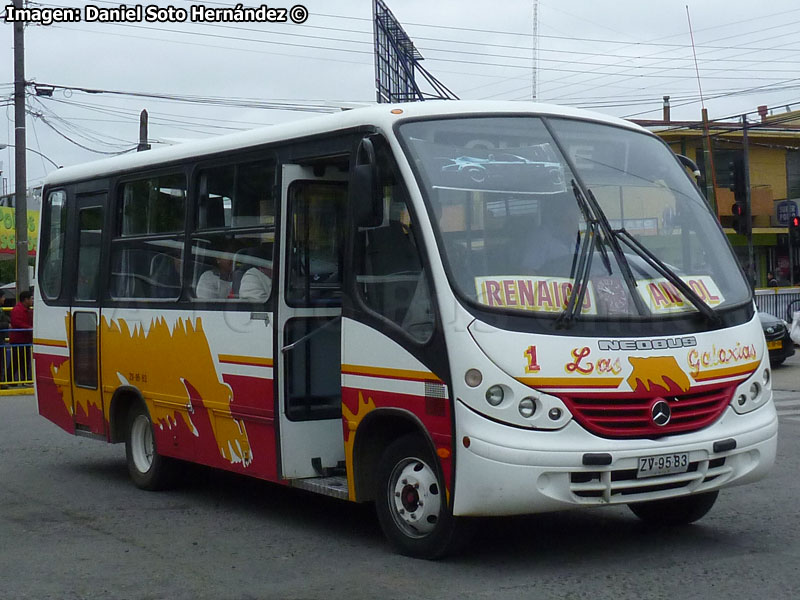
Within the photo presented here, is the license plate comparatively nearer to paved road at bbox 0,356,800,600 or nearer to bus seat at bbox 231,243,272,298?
paved road at bbox 0,356,800,600

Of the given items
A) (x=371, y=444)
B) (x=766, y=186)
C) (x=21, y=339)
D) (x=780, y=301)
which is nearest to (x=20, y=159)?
(x=21, y=339)

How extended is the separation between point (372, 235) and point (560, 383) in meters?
1.59

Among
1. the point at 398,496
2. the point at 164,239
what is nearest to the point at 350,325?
the point at 398,496

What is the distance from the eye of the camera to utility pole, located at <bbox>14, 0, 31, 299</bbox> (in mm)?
25172

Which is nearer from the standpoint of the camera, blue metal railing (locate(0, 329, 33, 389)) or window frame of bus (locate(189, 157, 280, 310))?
window frame of bus (locate(189, 157, 280, 310))

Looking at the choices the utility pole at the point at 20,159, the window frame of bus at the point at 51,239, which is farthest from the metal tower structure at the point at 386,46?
the window frame of bus at the point at 51,239

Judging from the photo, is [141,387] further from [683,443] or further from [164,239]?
[683,443]

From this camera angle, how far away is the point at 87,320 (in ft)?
34.9

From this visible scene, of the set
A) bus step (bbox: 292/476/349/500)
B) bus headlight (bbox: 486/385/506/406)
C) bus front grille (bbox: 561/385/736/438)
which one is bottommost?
bus step (bbox: 292/476/349/500)

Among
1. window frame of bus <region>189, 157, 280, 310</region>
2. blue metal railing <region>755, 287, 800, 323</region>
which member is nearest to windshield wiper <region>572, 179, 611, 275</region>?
window frame of bus <region>189, 157, 280, 310</region>

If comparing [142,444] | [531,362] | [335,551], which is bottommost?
[335,551]

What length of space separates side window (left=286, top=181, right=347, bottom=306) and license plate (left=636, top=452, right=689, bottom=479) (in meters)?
2.50

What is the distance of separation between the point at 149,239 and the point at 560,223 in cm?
420

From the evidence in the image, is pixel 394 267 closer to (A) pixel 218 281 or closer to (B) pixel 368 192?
(B) pixel 368 192
